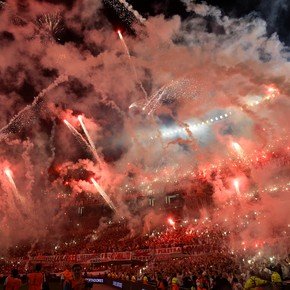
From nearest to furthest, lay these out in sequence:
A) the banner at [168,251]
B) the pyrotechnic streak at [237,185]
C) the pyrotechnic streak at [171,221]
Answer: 1. the banner at [168,251]
2. the pyrotechnic streak at [237,185]
3. the pyrotechnic streak at [171,221]

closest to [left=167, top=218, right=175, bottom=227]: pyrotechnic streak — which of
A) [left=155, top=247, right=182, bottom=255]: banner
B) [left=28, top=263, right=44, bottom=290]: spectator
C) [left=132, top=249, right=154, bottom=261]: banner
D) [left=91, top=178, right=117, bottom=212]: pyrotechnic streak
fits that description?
[left=132, top=249, right=154, bottom=261]: banner

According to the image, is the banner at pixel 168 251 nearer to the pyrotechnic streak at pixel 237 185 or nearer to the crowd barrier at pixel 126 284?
the crowd barrier at pixel 126 284

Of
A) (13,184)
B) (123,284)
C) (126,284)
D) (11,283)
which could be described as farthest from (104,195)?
(11,283)

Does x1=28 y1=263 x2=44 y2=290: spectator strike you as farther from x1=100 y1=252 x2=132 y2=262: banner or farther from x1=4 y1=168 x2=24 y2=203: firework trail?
x1=4 y1=168 x2=24 y2=203: firework trail

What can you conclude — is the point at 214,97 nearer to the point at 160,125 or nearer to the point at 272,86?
the point at 272,86

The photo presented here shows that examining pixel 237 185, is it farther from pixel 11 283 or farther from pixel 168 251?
pixel 11 283

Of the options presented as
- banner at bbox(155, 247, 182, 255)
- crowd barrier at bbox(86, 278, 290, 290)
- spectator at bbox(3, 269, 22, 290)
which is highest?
banner at bbox(155, 247, 182, 255)

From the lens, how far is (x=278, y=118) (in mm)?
27344

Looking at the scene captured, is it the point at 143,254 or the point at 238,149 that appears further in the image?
the point at 238,149

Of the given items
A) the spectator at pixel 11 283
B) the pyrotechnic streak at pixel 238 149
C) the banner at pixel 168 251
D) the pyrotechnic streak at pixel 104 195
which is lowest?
the spectator at pixel 11 283

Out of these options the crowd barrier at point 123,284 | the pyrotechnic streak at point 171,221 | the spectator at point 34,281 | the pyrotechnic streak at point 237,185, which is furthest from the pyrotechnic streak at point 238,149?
the spectator at point 34,281

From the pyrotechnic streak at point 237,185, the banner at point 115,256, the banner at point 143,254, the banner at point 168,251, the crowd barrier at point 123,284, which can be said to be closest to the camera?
the crowd barrier at point 123,284

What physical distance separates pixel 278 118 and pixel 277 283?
2117cm

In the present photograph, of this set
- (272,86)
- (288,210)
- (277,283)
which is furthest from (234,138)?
(277,283)
